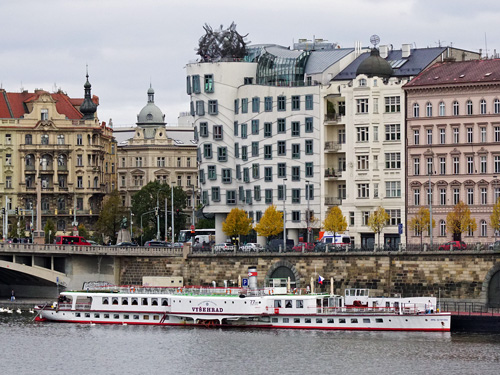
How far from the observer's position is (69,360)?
117562mm

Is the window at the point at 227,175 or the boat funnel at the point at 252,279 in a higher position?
the window at the point at 227,175

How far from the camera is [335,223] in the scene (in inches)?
6329

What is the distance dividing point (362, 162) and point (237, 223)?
13641 mm

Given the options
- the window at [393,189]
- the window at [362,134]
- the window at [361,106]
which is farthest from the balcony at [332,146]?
the window at [393,189]

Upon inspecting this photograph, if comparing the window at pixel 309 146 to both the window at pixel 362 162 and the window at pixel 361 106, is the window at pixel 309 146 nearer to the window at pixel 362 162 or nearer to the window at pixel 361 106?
the window at pixel 362 162

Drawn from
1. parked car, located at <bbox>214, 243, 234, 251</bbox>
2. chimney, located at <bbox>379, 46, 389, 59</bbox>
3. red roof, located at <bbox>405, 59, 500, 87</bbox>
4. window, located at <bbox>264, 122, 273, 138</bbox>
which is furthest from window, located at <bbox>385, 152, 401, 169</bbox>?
parked car, located at <bbox>214, 243, 234, 251</bbox>

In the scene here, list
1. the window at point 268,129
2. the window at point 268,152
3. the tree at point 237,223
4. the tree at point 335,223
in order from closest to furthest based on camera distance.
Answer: the tree at point 335,223 < the tree at point 237,223 < the window at point 268,129 < the window at point 268,152

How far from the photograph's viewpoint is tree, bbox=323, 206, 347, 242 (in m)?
161

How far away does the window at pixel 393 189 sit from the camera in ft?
538

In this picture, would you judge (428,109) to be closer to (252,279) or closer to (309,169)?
(309,169)

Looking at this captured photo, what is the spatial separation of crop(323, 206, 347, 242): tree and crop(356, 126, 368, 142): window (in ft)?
25.1

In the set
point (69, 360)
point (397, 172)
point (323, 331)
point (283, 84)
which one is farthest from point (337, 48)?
point (69, 360)

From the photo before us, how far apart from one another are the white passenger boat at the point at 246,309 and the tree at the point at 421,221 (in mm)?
15376

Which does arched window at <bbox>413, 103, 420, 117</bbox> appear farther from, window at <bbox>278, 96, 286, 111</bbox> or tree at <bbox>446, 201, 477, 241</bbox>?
window at <bbox>278, 96, 286, 111</bbox>
